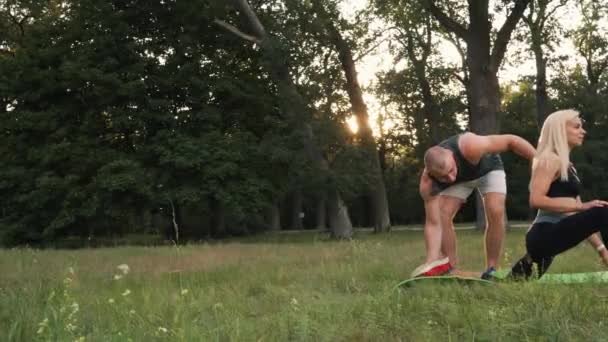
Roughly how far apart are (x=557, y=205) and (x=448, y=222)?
55.8 inches

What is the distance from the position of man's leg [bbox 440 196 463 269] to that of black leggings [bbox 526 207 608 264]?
4.10 ft

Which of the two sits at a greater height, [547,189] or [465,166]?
[465,166]

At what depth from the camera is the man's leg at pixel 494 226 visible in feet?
19.2

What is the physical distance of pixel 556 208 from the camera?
4891 mm

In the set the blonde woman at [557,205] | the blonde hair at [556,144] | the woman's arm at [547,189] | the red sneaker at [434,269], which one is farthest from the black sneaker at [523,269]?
the blonde hair at [556,144]

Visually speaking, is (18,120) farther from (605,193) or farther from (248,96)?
(605,193)

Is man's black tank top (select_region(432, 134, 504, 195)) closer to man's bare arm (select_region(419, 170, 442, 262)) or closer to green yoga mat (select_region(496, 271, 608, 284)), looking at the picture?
man's bare arm (select_region(419, 170, 442, 262))

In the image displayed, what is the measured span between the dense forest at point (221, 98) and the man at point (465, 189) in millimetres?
13813

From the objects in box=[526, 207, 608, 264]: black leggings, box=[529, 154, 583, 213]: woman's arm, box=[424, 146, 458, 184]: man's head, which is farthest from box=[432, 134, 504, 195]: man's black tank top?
box=[526, 207, 608, 264]: black leggings

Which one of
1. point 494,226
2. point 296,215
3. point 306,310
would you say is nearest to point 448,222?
point 494,226

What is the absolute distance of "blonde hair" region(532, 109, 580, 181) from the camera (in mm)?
4996

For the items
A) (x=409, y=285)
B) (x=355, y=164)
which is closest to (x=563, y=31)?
(x=355, y=164)

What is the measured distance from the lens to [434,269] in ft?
17.1

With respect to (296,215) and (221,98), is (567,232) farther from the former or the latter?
(296,215)
